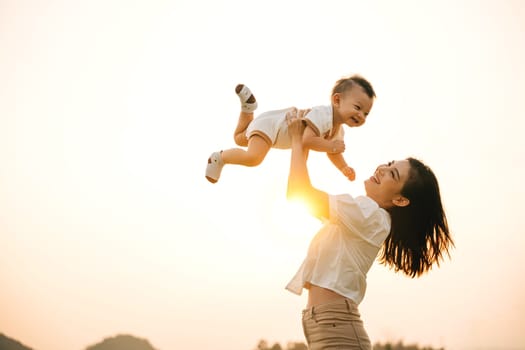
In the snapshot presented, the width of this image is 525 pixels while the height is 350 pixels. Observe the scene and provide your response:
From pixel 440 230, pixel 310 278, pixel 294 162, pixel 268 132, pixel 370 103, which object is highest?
pixel 370 103

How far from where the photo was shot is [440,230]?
4.13 meters

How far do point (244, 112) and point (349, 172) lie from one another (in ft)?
4.04

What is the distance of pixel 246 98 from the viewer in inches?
205

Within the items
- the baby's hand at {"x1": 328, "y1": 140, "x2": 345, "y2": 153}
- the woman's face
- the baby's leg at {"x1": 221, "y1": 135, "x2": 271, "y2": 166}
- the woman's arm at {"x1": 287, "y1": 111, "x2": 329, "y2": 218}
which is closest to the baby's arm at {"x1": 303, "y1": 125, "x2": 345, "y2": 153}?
the baby's hand at {"x1": 328, "y1": 140, "x2": 345, "y2": 153}

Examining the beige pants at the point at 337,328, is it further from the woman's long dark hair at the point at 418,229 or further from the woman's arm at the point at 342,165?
the woman's arm at the point at 342,165

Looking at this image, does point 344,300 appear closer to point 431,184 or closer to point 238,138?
point 431,184

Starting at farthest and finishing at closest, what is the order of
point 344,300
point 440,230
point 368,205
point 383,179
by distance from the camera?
point 440,230 < point 383,179 < point 368,205 < point 344,300

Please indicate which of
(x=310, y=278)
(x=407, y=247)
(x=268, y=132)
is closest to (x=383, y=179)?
(x=407, y=247)

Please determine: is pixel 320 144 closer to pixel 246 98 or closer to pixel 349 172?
pixel 349 172

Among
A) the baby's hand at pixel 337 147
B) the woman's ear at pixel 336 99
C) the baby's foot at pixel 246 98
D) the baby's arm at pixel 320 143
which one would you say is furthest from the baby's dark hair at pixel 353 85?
the baby's hand at pixel 337 147

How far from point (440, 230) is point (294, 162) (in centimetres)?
155

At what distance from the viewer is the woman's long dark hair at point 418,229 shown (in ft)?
13.0

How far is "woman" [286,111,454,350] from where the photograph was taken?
3193mm

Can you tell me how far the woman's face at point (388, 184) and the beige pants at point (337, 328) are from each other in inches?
35.5
